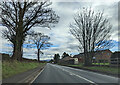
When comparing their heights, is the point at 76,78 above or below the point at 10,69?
below

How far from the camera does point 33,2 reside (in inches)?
1024

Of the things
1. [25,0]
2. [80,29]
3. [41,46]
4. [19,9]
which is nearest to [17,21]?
[19,9]

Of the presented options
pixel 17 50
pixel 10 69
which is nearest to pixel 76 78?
pixel 10 69

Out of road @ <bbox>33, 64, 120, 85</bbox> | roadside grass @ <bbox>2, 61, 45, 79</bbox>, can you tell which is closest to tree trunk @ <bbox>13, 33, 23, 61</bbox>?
roadside grass @ <bbox>2, 61, 45, 79</bbox>

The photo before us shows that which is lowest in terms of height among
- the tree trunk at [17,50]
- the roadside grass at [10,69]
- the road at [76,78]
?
the road at [76,78]

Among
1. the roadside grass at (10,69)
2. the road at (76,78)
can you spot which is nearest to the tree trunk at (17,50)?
the roadside grass at (10,69)

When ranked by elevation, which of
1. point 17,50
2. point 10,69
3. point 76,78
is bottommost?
point 76,78

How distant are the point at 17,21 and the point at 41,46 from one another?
42.8 meters

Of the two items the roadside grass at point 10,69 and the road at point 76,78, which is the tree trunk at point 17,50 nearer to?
the roadside grass at point 10,69

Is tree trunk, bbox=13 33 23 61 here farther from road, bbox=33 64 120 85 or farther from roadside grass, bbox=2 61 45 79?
road, bbox=33 64 120 85

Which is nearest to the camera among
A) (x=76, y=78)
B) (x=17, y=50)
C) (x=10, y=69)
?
(x=76, y=78)

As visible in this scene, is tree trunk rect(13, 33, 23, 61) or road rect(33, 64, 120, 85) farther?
tree trunk rect(13, 33, 23, 61)

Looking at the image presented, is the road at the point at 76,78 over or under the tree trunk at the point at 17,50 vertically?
under

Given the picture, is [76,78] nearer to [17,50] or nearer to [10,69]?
[10,69]
